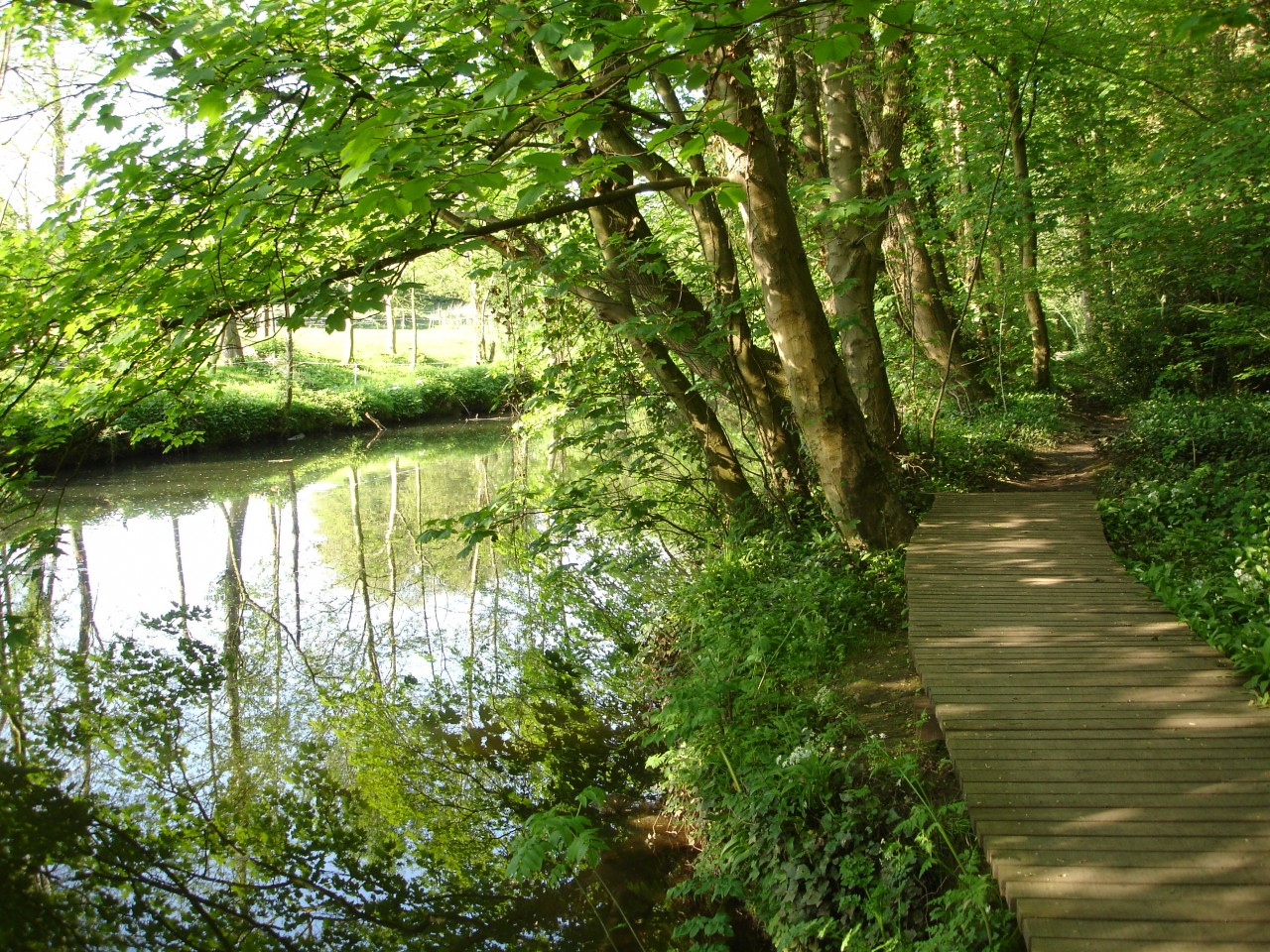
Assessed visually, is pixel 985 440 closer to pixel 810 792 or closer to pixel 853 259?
pixel 853 259

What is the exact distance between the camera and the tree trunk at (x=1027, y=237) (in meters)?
11.2

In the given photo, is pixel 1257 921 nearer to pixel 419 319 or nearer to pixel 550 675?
pixel 550 675

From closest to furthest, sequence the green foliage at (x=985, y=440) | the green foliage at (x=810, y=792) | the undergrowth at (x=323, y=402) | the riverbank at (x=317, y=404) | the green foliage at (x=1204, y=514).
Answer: the green foliage at (x=810, y=792) → the green foliage at (x=1204, y=514) → the green foliage at (x=985, y=440) → the riverbank at (x=317, y=404) → the undergrowth at (x=323, y=402)

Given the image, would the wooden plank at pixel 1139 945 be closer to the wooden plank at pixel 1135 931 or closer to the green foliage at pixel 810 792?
the wooden plank at pixel 1135 931

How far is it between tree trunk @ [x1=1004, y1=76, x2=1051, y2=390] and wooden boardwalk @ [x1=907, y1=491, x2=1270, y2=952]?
5123 mm

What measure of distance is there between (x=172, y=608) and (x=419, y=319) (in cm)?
5825

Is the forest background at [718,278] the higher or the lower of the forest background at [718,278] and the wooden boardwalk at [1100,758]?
the higher

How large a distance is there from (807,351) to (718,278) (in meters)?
1.80

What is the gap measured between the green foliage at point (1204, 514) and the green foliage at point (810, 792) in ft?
6.14

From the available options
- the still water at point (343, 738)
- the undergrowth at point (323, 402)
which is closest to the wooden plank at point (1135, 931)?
the still water at point (343, 738)

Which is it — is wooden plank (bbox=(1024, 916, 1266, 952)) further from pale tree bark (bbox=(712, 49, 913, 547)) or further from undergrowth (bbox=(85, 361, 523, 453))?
undergrowth (bbox=(85, 361, 523, 453))

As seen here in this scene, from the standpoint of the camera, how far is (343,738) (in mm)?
Answer: 7430

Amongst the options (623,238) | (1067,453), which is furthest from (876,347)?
(1067,453)

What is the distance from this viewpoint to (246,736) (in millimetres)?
7445
